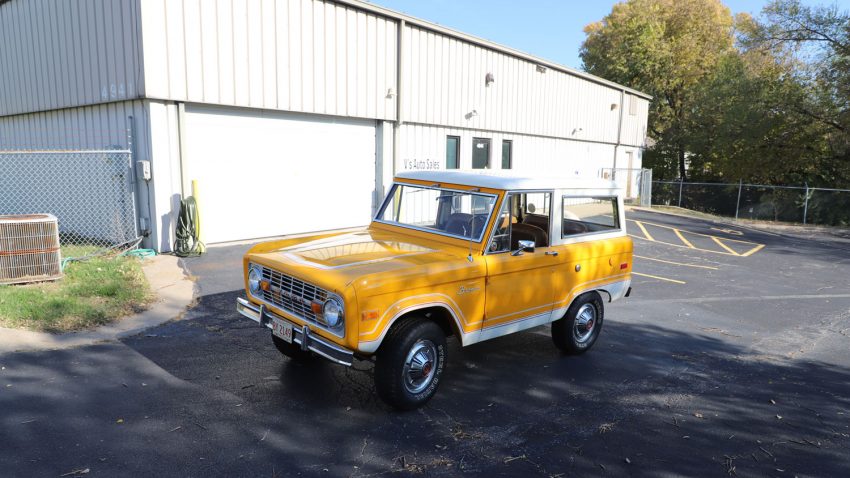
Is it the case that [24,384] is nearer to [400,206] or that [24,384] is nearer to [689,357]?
[400,206]

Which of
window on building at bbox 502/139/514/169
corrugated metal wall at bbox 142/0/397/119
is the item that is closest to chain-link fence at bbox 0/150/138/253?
corrugated metal wall at bbox 142/0/397/119

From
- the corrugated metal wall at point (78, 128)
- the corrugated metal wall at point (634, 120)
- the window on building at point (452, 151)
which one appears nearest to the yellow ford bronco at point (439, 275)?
the corrugated metal wall at point (78, 128)

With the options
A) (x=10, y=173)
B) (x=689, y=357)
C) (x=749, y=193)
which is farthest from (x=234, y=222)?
(x=749, y=193)

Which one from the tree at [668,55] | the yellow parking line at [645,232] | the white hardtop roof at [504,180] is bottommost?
the yellow parking line at [645,232]

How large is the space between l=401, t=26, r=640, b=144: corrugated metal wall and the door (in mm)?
9844

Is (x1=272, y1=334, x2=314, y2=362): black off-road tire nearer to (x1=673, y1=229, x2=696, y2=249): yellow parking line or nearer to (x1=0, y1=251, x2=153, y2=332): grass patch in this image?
(x1=0, y1=251, x2=153, y2=332): grass patch

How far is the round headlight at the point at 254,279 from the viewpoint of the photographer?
15.7 feet

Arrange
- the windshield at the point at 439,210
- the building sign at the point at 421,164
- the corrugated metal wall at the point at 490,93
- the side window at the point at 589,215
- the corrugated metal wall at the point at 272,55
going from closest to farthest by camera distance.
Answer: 1. the windshield at the point at 439,210
2. the side window at the point at 589,215
3. the corrugated metal wall at the point at 272,55
4. the corrugated metal wall at the point at 490,93
5. the building sign at the point at 421,164

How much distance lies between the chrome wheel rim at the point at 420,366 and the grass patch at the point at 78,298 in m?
4.13

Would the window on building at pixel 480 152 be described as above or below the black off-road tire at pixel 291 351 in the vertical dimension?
above

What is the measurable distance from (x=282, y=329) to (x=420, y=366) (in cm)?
116

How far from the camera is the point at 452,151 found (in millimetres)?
16812

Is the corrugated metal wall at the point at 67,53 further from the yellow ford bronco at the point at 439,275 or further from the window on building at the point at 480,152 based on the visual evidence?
the window on building at the point at 480,152

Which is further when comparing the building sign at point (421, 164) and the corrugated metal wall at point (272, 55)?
the building sign at point (421, 164)
